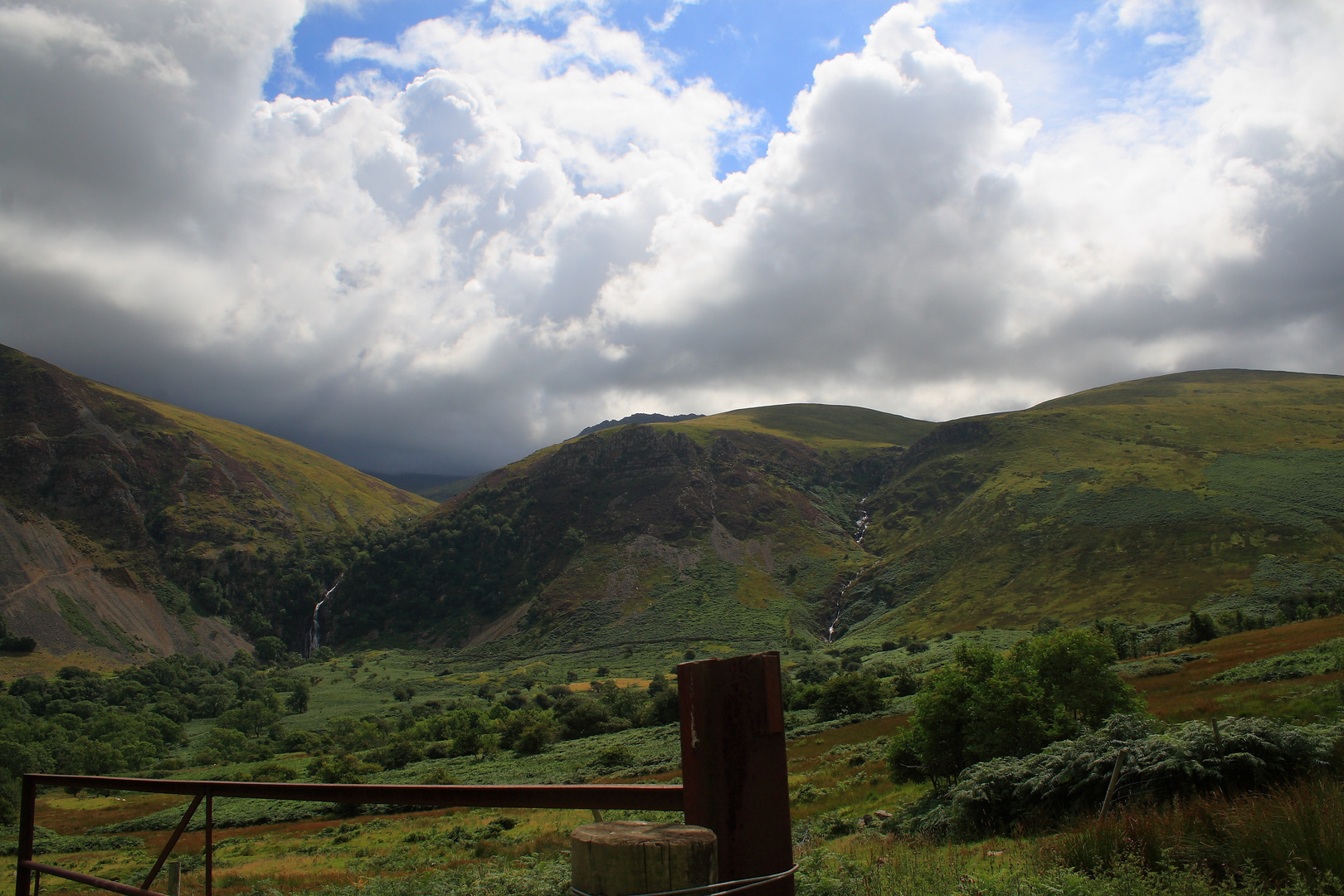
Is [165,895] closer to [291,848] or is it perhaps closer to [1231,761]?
[1231,761]

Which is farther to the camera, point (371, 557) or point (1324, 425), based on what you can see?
point (371, 557)

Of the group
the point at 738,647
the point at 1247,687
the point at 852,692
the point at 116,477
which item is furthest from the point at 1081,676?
the point at 116,477

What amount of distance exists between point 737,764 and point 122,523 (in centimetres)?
19978

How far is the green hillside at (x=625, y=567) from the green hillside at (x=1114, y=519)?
57.7 ft

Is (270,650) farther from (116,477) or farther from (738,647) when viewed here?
(738,647)

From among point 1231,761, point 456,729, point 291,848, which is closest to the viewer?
point 1231,761

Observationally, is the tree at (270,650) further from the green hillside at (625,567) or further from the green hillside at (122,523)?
the green hillside at (625,567)

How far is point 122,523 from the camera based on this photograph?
160 metres

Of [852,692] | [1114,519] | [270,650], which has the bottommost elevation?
[270,650]

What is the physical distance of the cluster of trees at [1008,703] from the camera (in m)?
25.1

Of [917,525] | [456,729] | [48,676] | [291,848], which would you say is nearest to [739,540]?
[917,525]

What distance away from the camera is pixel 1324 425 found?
159375 millimetres

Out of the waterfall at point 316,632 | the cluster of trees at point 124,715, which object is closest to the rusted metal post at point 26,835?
the cluster of trees at point 124,715

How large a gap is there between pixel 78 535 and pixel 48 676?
50.1 meters
